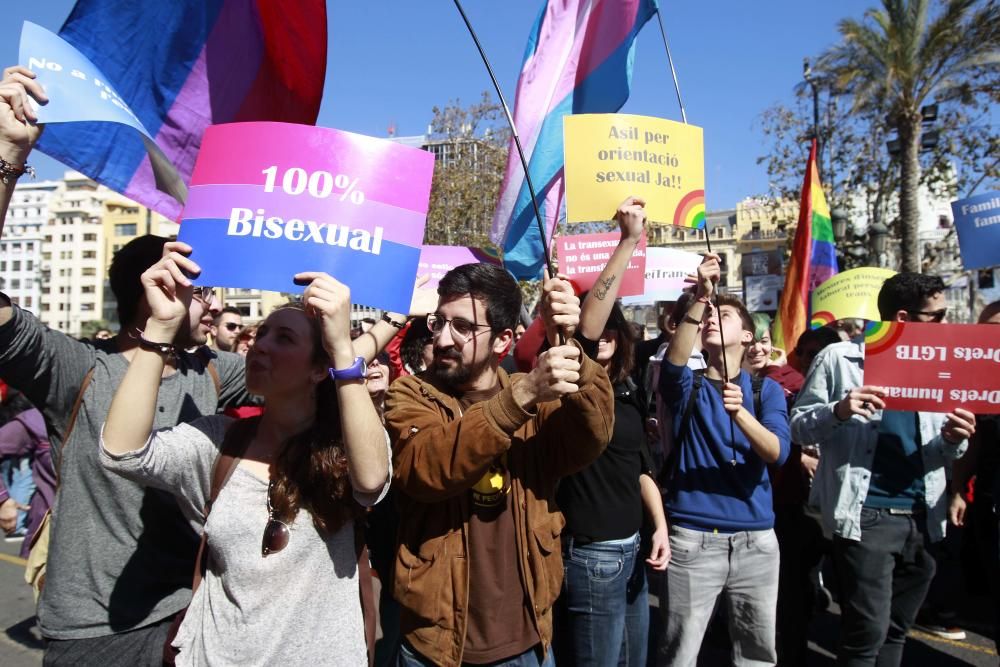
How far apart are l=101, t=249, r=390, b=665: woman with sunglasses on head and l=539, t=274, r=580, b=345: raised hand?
585mm

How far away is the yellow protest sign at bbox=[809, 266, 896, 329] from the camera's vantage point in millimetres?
6367

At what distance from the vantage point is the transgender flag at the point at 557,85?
4402 mm

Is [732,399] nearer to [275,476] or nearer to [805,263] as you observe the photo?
[275,476]

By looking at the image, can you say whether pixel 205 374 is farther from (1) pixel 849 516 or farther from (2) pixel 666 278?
(2) pixel 666 278

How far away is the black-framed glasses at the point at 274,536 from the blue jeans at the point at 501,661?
0.58 m

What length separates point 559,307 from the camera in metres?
2.21

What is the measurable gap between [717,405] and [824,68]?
669 inches

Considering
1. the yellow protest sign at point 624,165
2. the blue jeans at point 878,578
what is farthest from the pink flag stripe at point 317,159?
the blue jeans at point 878,578

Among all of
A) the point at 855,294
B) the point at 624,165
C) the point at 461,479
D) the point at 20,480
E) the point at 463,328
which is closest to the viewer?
the point at 461,479

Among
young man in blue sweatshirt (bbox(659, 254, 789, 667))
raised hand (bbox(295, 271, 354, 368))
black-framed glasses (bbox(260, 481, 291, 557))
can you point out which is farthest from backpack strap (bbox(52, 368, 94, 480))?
young man in blue sweatshirt (bbox(659, 254, 789, 667))

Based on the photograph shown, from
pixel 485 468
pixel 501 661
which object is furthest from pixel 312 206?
pixel 501 661

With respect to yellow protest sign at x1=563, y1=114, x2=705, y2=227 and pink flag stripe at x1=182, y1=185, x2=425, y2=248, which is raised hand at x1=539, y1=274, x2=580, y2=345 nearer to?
pink flag stripe at x1=182, y1=185, x2=425, y2=248

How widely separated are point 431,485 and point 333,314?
1.92 ft

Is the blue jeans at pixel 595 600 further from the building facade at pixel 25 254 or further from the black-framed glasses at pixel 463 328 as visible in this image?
the building facade at pixel 25 254
